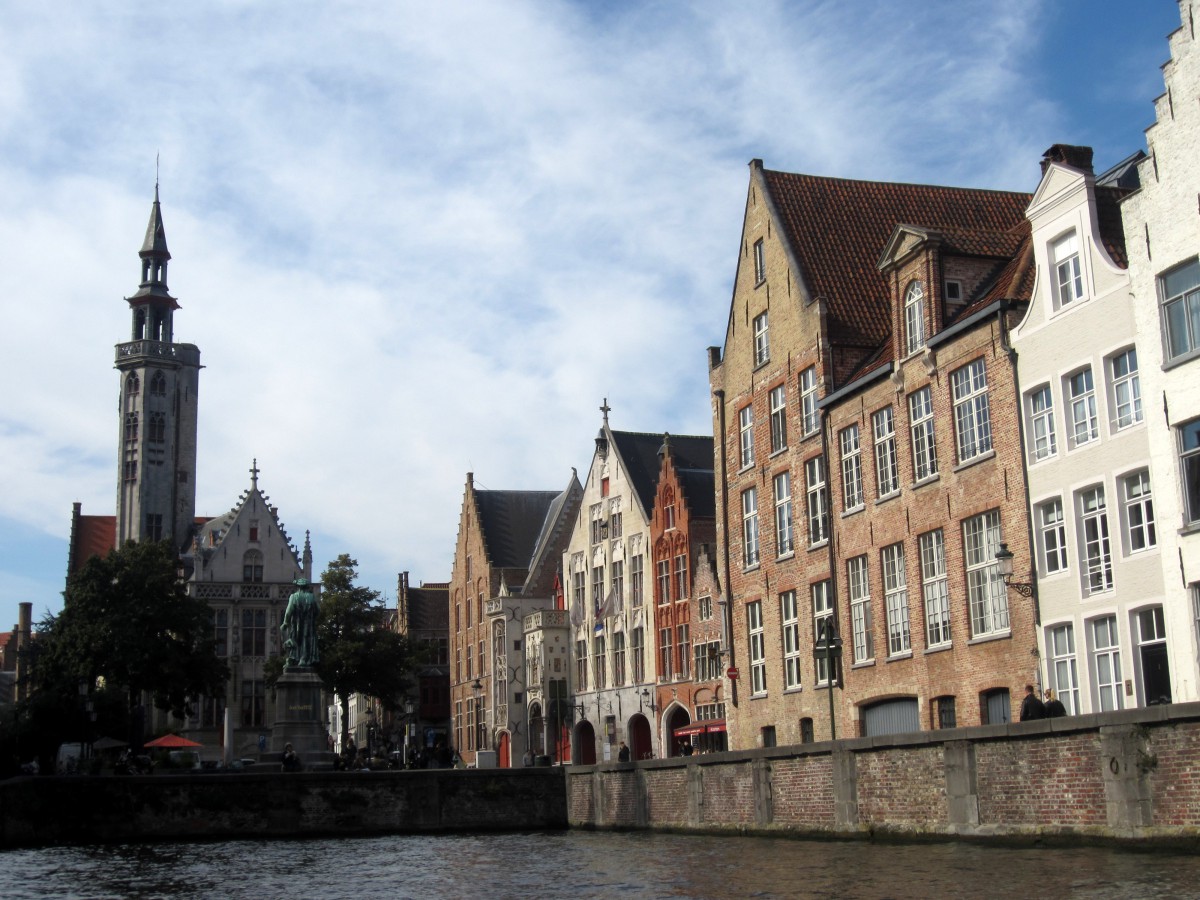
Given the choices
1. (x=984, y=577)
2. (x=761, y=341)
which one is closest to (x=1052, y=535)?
(x=984, y=577)

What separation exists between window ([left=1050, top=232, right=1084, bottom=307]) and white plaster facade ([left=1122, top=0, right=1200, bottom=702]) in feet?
6.41

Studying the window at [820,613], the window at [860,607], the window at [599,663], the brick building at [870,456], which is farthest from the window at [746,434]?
the window at [599,663]

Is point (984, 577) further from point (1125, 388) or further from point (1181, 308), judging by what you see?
point (1181, 308)

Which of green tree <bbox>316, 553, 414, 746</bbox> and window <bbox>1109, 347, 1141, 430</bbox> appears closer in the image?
window <bbox>1109, 347, 1141, 430</bbox>

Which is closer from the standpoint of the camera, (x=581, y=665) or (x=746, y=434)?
(x=746, y=434)

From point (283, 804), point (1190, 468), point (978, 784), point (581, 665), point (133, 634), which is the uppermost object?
point (133, 634)

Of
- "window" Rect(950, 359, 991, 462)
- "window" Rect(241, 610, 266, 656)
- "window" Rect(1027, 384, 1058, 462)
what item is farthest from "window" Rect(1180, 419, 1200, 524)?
"window" Rect(241, 610, 266, 656)

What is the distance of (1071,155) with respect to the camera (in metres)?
29.9

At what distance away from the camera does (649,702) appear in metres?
54.0

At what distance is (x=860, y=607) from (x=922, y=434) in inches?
182

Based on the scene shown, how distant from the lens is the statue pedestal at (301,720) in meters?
40.4

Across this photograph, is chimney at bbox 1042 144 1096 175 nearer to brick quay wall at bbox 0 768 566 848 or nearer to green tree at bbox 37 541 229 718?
brick quay wall at bbox 0 768 566 848

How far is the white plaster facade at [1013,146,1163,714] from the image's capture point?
2319 centimetres

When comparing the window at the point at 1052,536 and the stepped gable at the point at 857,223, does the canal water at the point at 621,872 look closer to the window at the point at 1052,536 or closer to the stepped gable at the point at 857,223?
the window at the point at 1052,536
